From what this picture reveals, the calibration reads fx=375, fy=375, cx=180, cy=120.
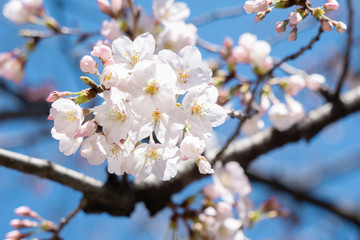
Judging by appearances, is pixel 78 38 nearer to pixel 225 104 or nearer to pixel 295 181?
pixel 225 104

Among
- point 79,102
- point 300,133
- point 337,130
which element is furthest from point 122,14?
point 337,130

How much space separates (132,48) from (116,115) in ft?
0.64

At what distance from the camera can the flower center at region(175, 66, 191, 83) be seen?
0.99 m

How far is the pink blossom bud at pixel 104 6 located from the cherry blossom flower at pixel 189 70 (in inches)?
30.4

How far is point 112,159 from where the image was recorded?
3.43 ft

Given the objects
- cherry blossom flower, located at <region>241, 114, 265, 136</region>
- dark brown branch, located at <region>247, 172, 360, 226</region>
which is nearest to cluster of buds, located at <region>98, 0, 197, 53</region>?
cherry blossom flower, located at <region>241, 114, 265, 136</region>

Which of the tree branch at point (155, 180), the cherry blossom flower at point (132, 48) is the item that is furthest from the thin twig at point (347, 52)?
the cherry blossom flower at point (132, 48)

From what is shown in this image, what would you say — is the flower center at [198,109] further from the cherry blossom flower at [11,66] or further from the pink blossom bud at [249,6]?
the cherry blossom flower at [11,66]

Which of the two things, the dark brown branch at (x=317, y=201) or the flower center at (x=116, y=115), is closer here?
the flower center at (x=116, y=115)

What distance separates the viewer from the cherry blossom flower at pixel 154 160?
1001 millimetres

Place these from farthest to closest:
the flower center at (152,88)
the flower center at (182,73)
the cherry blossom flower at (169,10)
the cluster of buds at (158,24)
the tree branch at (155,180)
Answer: the cherry blossom flower at (169,10)
the cluster of buds at (158,24)
the tree branch at (155,180)
the flower center at (182,73)
the flower center at (152,88)

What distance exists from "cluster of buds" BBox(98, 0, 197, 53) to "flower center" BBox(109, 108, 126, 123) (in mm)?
629

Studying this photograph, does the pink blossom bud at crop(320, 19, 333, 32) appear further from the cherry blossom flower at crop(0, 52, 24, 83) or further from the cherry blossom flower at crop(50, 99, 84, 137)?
the cherry blossom flower at crop(0, 52, 24, 83)

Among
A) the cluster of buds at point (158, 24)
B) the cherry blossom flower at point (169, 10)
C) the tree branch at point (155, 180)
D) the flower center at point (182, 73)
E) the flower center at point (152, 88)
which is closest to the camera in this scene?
the flower center at point (152, 88)
